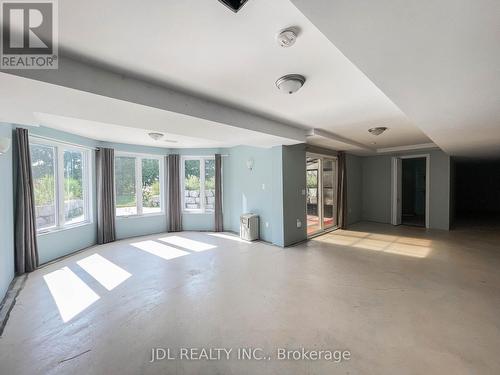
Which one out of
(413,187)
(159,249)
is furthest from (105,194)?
(413,187)

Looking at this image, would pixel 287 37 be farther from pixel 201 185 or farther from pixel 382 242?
pixel 201 185

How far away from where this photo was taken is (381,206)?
276 inches

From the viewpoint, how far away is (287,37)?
141cm

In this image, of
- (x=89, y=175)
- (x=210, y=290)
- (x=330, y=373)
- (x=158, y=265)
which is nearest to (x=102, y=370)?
(x=210, y=290)

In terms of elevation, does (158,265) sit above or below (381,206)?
below

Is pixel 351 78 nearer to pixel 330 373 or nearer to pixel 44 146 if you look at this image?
pixel 330 373

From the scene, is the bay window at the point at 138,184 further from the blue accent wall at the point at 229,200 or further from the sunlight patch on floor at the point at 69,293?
the sunlight patch on floor at the point at 69,293

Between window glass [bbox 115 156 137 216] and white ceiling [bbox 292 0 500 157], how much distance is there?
5766 mm

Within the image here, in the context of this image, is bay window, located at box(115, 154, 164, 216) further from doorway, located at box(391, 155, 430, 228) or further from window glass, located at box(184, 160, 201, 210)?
doorway, located at box(391, 155, 430, 228)

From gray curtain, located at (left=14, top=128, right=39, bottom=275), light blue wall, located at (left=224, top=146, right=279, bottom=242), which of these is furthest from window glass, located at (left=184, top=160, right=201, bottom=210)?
gray curtain, located at (left=14, top=128, right=39, bottom=275)

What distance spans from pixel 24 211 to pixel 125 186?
7.59ft

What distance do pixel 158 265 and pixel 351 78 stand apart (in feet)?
12.9

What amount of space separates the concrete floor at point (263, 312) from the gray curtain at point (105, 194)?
1050 mm

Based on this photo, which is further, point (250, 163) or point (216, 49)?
point (250, 163)
